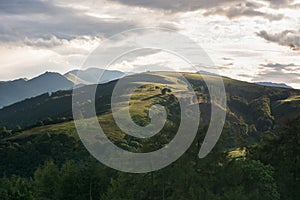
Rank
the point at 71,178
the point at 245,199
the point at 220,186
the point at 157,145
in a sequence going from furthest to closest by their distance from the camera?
the point at 71,178, the point at 157,145, the point at 220,186, the point at 245,199

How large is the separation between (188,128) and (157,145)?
501 cm

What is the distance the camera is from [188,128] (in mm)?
55125

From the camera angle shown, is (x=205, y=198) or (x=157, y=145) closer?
(x=205, y=198)

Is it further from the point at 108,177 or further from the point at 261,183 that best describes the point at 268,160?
the point at 108,177

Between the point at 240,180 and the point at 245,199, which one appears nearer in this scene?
the point at 245,199

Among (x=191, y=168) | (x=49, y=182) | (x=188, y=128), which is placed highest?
(x=188, y=128)

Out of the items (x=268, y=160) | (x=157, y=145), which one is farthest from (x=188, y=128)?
(x=268, y=160)

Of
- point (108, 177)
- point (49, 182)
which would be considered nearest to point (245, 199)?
point (108, 177)

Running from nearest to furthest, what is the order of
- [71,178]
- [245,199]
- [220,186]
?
[245,199] → [220,186] → [71,178]

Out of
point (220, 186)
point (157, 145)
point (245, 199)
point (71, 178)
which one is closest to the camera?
point (245, 199)

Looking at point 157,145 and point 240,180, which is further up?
point 157,145

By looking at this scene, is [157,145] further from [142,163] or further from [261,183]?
[261,183]

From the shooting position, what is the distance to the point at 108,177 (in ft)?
215

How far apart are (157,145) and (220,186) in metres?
10.2
